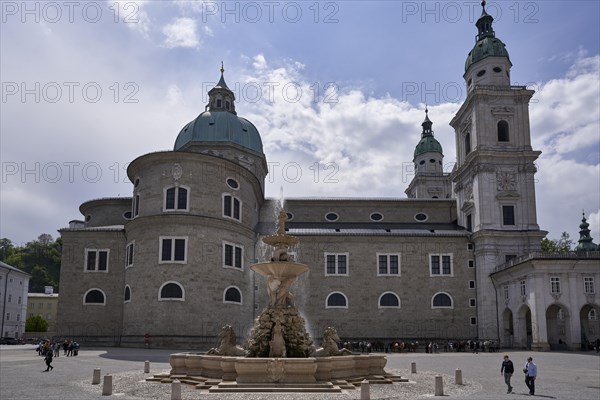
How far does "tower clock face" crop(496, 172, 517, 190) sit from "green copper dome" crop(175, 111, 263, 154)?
22.6 metres

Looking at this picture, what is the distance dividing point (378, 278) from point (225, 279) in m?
13.6

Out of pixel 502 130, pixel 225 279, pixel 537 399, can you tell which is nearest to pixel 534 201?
pixel 502 130

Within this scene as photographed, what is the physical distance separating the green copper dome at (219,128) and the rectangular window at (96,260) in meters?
14.2

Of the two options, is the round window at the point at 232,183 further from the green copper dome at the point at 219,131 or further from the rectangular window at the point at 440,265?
the rectangular window at the point at 440,265

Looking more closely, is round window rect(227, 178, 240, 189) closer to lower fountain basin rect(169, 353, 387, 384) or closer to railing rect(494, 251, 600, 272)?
railing rect(494, 251, 600, 272)

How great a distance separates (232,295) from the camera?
4050 cm

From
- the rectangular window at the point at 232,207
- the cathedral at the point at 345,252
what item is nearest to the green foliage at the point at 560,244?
the cathedral at the point at 345,252

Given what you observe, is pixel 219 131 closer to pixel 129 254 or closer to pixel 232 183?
pixel 232 183

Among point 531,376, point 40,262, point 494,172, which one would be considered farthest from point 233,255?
point 40,262

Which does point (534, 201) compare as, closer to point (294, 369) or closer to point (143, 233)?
point (143, 233)

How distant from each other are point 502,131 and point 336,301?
815 inches

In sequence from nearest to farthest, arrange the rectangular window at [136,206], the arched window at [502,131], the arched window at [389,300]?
the rectangular window at [136,206] < the arched window at [389,300] < the arched window at [502,131]

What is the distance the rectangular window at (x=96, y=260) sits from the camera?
4331 centimetres

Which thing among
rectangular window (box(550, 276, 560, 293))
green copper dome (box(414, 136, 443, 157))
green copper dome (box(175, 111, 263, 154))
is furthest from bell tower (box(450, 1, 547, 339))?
green copper dome (box(414, 136, 443, 157))
